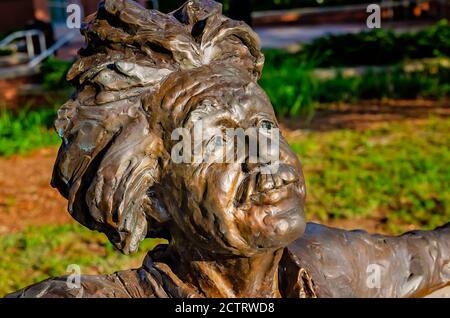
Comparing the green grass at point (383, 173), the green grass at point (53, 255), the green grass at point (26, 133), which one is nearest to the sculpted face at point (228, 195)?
the green grass at point (53, 255)

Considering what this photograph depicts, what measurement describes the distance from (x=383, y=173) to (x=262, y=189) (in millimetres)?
4326

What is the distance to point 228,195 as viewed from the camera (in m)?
1.31

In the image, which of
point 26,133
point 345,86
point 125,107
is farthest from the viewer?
point 345,86

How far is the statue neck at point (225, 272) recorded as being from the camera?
4.72ft

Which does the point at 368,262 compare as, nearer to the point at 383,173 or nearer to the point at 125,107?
the point at 125,107

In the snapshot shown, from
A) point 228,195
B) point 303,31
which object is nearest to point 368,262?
point 228,195

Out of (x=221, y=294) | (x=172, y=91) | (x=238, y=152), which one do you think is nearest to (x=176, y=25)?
(x=172, y=91)

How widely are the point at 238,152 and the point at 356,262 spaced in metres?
0.55

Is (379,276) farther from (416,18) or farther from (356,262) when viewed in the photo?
(416,18)

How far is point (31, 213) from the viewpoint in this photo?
5238 millimetres

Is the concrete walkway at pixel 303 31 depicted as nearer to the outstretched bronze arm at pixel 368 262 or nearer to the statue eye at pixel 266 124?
the outstretched bronze arm at pixel 368 262

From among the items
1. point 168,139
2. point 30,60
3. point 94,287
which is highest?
point 168,139

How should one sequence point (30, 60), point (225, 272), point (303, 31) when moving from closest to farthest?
point (225, 272)
point (30, 60)
point (303, 31)

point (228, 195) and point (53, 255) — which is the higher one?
point (228, 195)
